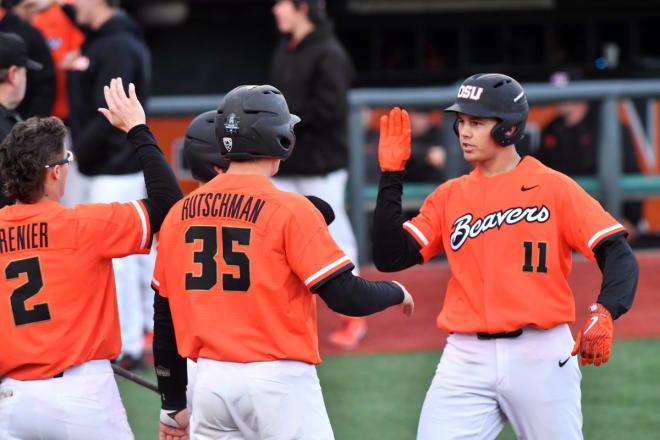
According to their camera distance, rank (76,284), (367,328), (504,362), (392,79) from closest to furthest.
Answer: (76,284) < (504,362) < (367,328) < (392,79)

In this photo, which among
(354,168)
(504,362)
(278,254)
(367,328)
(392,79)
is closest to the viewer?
(278,254)

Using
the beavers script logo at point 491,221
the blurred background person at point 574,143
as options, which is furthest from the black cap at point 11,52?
the blurred background person at point 574,143

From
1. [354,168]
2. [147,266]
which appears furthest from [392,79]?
[147,266]

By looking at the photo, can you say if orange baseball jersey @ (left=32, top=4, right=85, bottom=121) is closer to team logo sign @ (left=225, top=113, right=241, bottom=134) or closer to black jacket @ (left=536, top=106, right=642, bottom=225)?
team logo sign @ (left=225, top=113, right=241, bottom=134)

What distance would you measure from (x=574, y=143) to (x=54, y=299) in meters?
6.61

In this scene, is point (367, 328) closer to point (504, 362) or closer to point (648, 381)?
point (648, 381)

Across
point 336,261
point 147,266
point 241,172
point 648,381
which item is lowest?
point 648,381

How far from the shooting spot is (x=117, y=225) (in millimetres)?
3668

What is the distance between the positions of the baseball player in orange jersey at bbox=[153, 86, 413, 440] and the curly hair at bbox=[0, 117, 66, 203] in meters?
0.47

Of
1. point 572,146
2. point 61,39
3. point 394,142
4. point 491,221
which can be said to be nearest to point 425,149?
point 572,146

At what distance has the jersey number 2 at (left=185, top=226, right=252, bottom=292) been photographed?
11.0ft

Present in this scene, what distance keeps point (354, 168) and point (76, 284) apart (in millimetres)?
5438

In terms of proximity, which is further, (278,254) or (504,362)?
(504,362)

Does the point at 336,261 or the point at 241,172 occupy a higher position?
the point at 241,172
